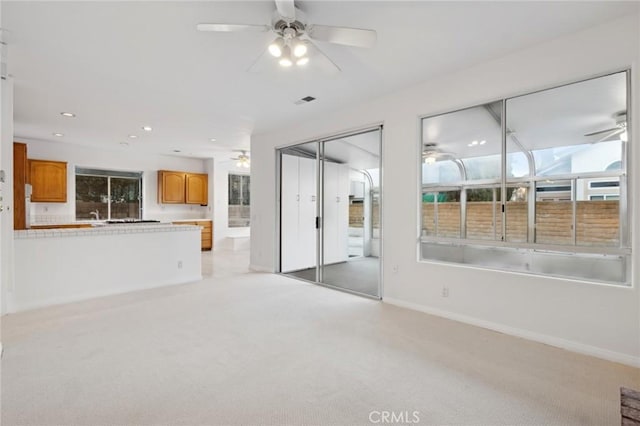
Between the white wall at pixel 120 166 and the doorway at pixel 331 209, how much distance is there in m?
4.18

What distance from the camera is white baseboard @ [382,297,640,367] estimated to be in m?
2.35

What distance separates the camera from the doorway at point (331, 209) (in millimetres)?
5180

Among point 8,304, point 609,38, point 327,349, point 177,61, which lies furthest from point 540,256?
point 8,304

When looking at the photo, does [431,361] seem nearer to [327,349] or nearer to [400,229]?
[327,349]

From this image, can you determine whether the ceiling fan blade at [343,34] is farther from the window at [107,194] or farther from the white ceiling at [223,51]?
the window at [107,194]

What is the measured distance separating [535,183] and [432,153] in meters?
1.09

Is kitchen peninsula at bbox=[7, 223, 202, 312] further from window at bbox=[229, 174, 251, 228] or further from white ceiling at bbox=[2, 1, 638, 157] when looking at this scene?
window at bbox=[229, 174, 251, 228]

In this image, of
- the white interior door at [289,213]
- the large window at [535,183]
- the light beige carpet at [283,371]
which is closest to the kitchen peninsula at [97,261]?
the light beige carpet at [283,371]

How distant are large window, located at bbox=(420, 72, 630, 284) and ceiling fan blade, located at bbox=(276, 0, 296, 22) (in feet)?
7.05

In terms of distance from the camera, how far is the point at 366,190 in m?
5.68

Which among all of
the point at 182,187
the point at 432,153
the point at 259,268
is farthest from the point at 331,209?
the point at 182,187

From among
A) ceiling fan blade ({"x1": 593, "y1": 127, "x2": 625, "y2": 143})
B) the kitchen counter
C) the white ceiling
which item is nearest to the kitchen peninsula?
the kitchen counter

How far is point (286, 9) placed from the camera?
6.37 feet

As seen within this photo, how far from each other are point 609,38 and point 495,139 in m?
1.08
